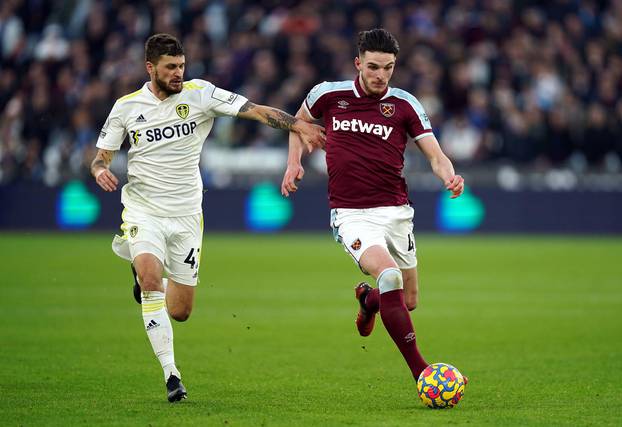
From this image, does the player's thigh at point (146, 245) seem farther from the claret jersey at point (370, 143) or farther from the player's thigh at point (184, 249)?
the claret jersey at point (370, 143)

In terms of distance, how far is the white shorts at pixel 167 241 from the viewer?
8602mm

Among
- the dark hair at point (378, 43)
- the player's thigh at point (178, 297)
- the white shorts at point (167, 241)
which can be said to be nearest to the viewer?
the dark hair at point (378, 43)

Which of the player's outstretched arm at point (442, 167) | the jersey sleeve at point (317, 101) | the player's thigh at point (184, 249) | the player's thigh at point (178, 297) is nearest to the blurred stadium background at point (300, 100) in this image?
the player's thigh at point (178, 297)

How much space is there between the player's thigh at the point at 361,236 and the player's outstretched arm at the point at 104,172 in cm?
167

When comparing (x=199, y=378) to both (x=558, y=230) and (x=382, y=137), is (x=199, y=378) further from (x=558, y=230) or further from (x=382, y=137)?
(x=558, y=230)

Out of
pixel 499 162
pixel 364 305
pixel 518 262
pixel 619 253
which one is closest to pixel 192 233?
pixel 364 305

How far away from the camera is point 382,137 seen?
8664 millimetres

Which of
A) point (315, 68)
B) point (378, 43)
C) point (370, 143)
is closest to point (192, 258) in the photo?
point (370, 143)

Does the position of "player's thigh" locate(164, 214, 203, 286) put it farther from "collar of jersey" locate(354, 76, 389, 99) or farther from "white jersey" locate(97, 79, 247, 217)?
"collar of jersey" locate(354, 76, 389, 99)

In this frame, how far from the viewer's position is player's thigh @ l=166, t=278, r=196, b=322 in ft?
30.2

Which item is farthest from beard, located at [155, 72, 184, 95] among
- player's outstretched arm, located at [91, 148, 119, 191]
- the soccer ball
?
the soccer ball

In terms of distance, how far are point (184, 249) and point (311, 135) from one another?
4.29 feet

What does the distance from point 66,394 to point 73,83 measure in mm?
17574

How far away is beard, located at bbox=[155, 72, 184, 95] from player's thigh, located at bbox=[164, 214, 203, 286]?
3.15 ft
